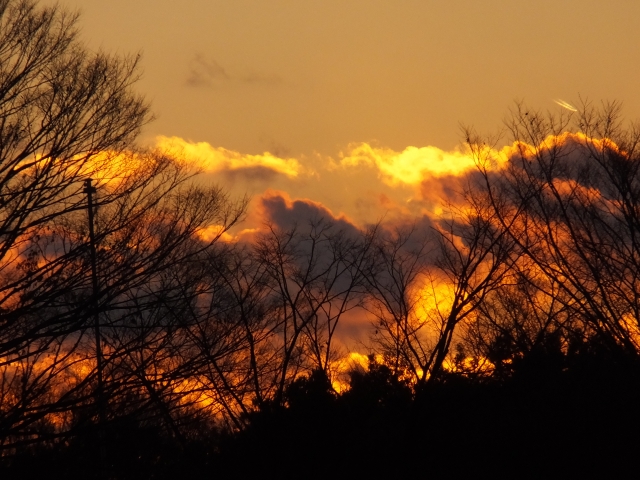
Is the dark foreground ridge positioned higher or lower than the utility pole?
lower

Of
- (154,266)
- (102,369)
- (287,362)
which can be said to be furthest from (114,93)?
(287,362)

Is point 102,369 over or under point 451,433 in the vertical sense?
over

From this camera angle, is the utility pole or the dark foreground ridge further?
the dark foreground ridge

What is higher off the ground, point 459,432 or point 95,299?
point 95,299

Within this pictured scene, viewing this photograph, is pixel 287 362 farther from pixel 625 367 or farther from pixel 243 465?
pixel 625 367

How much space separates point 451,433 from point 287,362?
24.4ft

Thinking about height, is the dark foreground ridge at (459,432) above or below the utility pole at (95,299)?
below

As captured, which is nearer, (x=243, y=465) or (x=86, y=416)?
(x=86, y=416)

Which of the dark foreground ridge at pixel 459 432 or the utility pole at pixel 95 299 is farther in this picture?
the dark foreground ridge at pixel 459 432

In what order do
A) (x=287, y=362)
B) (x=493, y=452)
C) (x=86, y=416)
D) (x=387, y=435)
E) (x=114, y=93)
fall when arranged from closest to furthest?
(x=86, y=416), (x=114, y=93), (x=493, y=452), (x=387, y=435), (x=287, y=362)

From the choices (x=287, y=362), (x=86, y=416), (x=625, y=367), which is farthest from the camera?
(x=287, y=362)

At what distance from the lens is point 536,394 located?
51.6 ft

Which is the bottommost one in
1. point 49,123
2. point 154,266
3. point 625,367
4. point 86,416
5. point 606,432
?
point 606,432

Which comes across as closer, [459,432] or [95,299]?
[95,299]
